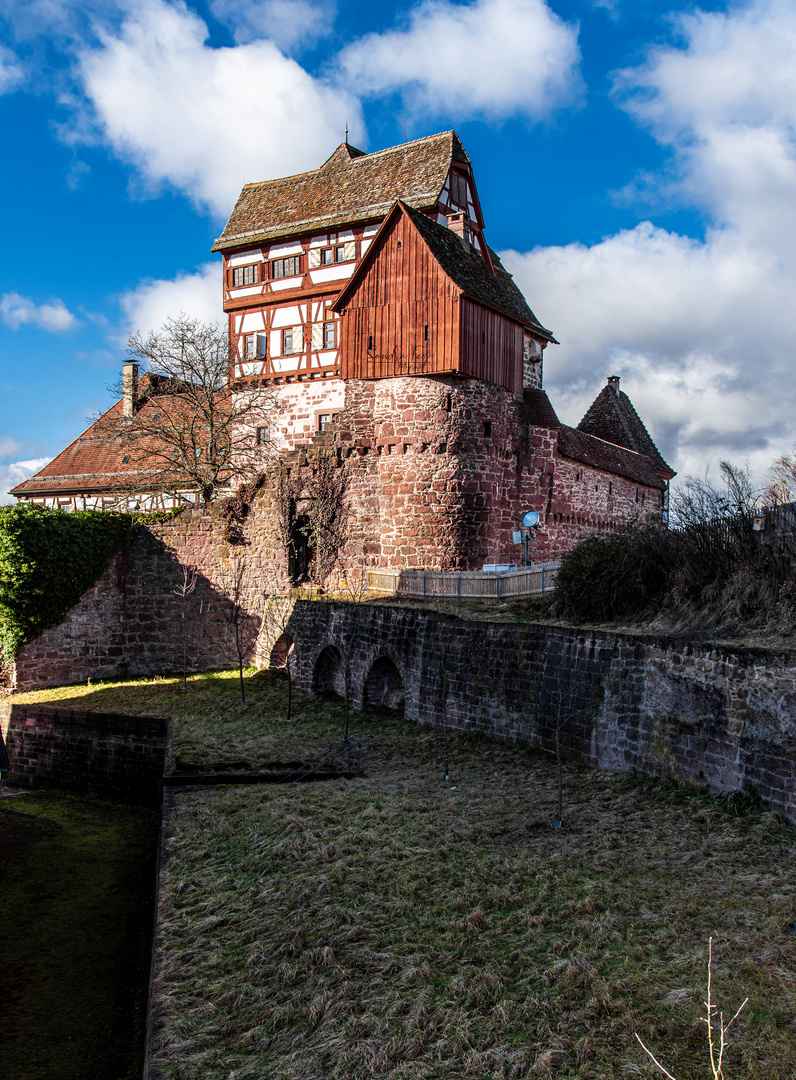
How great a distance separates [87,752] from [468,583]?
8444 millimetres

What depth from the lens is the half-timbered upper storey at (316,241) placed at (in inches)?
987

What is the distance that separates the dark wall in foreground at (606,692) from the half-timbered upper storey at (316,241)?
13.6 meters

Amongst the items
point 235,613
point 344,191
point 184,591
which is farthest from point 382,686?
point 344,191

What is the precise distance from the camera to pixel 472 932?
5875 mm

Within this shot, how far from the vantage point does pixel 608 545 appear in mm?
12422

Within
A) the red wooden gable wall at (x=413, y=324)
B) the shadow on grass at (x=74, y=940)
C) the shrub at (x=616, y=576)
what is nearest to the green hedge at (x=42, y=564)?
the shadow on grass at (x=74, y=940)

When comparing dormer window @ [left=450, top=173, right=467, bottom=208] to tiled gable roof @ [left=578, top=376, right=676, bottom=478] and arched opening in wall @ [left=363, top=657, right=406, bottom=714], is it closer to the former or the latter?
tiled gable roof @ [left=578, top=376, right=676, bottom=478]

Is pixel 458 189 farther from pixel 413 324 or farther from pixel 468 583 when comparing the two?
pixel 468 583

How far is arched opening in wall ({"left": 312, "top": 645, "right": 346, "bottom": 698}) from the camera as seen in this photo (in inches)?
666

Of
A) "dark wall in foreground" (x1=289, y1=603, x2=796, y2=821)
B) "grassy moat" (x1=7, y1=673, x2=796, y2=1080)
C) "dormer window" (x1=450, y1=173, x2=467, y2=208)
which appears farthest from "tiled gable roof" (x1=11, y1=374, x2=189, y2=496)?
"grassy moat" (x1=7, y1=673, x2=796, y2=1080)

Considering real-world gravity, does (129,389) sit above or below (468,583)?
above

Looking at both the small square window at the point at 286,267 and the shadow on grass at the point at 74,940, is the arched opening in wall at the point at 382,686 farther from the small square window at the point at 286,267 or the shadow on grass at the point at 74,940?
the small square window at the point at 286,267

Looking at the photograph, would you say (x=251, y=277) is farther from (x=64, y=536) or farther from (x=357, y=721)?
(x=357, y=721)

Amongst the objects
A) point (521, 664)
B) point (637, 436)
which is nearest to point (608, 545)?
point (521, 664)
